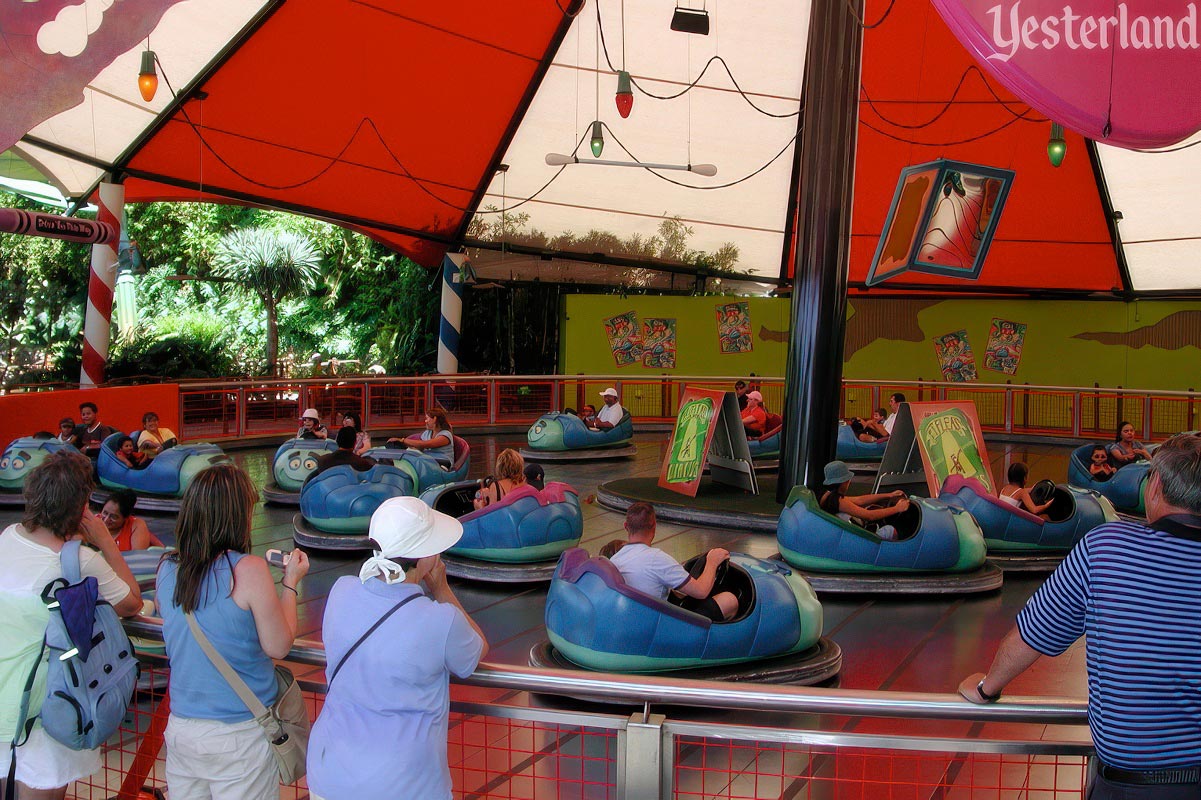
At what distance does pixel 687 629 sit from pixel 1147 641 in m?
2.94

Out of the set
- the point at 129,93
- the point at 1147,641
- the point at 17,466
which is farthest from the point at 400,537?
the point at 129,93

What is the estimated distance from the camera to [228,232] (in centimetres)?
2273

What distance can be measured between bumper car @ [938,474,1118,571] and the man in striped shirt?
5.36 m

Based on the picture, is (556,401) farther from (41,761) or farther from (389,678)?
(389,678)

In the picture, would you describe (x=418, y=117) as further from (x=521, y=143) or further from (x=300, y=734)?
(x=300, y=734)

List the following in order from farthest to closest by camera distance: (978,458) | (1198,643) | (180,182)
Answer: (180,182), (978,458), (1198,643)

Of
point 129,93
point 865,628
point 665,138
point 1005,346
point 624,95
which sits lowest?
point 865,628

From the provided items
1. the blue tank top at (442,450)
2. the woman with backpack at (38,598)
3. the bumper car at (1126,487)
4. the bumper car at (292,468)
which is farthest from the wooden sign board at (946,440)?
the woman with backpack at (38,598)

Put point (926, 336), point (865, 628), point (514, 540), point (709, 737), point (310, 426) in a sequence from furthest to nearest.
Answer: point (926, 336) < point (310, 426) < point (514, 540) < point (865, 628) < point (709, 737)

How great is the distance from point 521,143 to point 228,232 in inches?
398

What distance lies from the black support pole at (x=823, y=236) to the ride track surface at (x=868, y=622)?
1131 millimetres

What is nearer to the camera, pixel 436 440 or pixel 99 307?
pixel 436 440

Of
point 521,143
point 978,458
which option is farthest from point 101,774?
point 521,143

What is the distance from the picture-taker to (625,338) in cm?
1673
